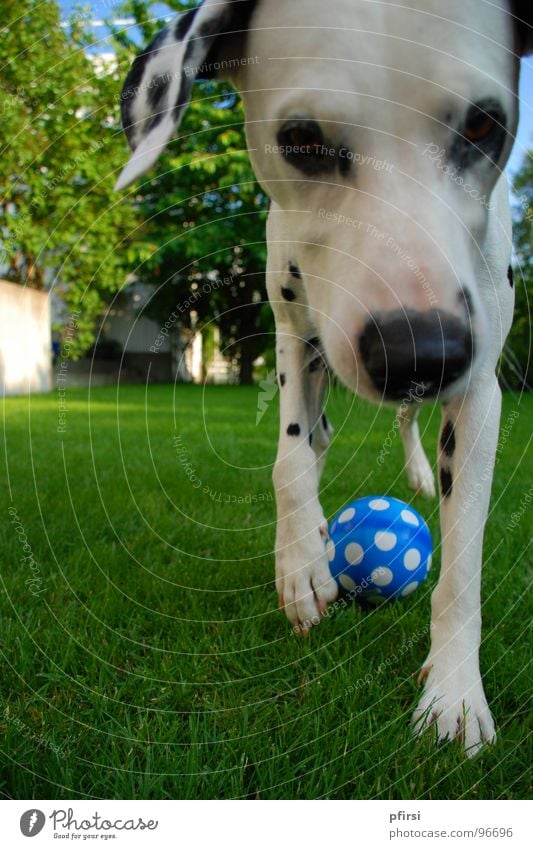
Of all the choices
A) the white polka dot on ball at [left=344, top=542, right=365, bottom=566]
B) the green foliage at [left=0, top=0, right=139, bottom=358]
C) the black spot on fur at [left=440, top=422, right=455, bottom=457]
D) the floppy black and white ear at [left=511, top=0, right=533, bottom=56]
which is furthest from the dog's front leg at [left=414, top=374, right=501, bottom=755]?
the green foliage at [left=0, top=0, right=139, bottom=358]

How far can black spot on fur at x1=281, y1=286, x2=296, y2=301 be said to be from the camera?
2842mm

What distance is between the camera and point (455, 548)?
2283 mm

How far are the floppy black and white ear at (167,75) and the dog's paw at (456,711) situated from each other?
1.74m

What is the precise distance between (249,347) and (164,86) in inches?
676

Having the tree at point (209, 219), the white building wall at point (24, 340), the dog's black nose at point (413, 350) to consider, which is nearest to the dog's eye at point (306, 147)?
the dog's black nose at point (413, 350)

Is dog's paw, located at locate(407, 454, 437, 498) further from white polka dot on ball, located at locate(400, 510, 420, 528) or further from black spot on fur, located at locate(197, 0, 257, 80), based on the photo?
black spot on fur, located at locate(197, 0, 257, 80)

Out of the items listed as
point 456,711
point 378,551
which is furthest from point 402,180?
point 378,551

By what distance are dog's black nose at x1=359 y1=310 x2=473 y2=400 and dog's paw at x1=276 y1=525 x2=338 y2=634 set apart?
1.20 metres

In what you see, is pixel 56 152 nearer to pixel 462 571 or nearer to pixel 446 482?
pixel 446 482

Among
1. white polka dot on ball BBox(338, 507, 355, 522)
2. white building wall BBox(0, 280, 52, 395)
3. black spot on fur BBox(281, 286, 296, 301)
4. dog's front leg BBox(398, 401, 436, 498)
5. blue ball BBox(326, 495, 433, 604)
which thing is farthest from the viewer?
white building wall BBox(0, 280, 52, 395)

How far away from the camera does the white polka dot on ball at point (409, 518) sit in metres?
3.18

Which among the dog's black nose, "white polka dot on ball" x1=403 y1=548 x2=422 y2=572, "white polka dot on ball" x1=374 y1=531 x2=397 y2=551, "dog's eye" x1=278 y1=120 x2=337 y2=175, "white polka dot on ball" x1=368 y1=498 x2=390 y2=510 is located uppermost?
"dog's eye" x1=278 y1=120 x2=337 y2=175

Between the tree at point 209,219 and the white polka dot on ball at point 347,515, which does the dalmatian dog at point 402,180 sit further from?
the tree at point 209,219
